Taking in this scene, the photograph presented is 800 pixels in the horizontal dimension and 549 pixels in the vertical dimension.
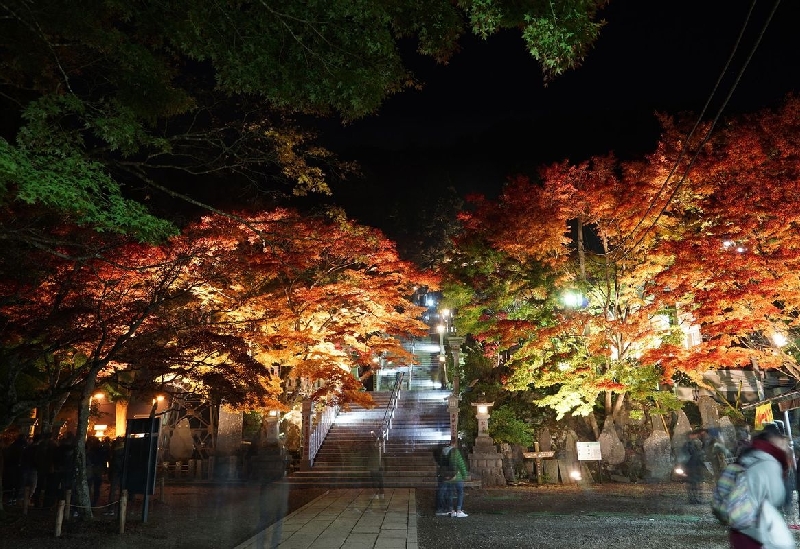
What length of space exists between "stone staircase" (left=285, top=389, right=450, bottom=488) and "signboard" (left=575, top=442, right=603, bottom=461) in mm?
4498

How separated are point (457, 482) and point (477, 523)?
0.92 meters

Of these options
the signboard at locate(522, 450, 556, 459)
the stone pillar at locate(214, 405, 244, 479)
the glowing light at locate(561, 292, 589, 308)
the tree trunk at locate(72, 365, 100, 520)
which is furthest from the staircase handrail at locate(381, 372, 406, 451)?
the tree trunk at locate(72, 365, 100, 520)

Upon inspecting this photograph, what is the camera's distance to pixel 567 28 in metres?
5.68

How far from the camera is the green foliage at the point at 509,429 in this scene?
56.1 feet

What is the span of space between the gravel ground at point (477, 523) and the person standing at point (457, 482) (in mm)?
268

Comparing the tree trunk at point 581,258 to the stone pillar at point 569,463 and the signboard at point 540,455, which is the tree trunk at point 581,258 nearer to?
the stone pillar at point 569,463

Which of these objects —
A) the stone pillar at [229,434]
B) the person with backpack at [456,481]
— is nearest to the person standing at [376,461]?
the person with backpack at [456,481]

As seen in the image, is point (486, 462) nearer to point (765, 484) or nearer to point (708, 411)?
point (708, 411)

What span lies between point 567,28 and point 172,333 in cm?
982

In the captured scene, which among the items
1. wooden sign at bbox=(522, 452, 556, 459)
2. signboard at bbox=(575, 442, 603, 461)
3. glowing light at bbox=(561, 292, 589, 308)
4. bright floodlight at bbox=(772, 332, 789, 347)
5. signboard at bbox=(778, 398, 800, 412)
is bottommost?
wooden sign at bbox=(522, 452, 556, 459)

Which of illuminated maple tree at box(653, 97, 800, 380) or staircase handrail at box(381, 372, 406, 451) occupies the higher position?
illuminated maple tree at box(653, 97, 800, 380)

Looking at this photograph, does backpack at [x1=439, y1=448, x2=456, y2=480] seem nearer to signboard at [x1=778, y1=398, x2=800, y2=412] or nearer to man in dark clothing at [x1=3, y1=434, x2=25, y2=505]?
signboard at [x1=778, y1=398, x2=800, y2=412]

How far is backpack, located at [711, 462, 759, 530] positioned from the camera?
370cm

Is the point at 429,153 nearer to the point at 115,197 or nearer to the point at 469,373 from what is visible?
the point at 469,373
